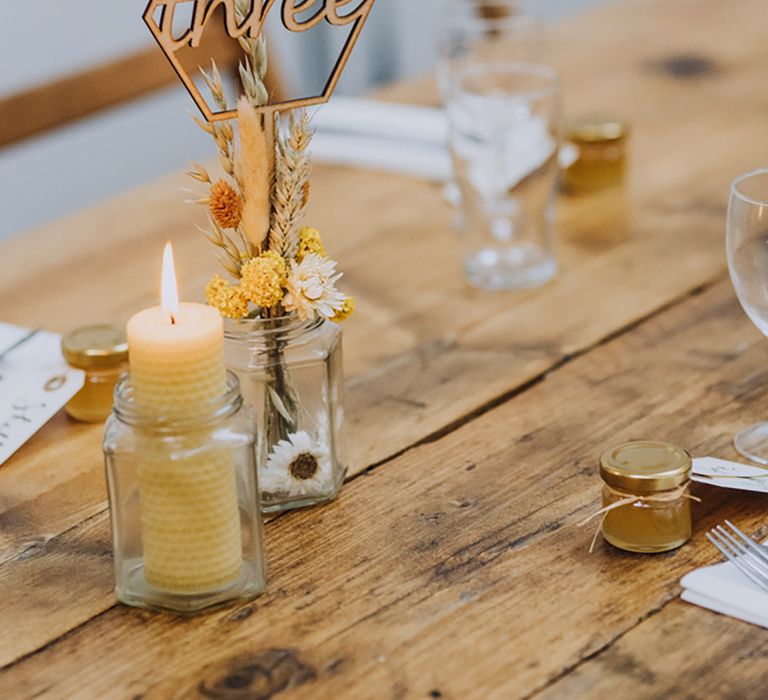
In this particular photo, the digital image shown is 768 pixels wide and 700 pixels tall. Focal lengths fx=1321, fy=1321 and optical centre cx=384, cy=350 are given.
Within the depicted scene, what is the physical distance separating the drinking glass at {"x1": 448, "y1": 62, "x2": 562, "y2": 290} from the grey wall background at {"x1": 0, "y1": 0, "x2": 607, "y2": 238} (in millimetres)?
1626

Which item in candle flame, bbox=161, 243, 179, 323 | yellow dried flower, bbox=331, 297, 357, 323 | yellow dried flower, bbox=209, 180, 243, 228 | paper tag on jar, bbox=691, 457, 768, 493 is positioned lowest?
paper tag on jar, bbox=691, 457, 768, 493

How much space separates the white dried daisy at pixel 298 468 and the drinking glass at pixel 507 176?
1.53 ft

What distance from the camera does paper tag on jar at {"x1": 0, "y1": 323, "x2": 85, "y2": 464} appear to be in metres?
1.07

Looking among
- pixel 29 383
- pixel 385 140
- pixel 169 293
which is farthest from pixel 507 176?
pixel 169 293

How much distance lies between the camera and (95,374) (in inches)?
43.7

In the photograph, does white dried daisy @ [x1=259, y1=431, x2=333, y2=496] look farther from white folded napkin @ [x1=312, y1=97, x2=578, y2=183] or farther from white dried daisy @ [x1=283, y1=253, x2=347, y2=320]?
white folded napkin @ [x1=312, y1=97, x2=578, y2=183]

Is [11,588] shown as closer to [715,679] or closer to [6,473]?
[6,473]

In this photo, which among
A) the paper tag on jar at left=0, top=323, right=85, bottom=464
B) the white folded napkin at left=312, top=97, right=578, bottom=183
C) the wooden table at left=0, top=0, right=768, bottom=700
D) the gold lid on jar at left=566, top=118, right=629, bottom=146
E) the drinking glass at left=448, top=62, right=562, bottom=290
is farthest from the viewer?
the white folded napkin at left=312, top=97, right=578, bottom=183

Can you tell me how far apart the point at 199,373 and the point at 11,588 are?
0.21m

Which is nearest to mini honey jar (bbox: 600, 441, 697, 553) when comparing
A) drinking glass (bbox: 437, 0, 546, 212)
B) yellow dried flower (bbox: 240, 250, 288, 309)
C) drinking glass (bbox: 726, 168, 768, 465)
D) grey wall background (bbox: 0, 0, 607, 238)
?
drinking glass (bbox: 726, 168, 768, 465)

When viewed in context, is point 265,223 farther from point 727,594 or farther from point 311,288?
point 727,594

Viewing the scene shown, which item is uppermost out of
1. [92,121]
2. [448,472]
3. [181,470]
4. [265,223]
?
[265,223]

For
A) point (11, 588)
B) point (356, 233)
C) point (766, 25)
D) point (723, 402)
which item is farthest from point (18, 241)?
point (766, 25)

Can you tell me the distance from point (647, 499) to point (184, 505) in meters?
0.30
